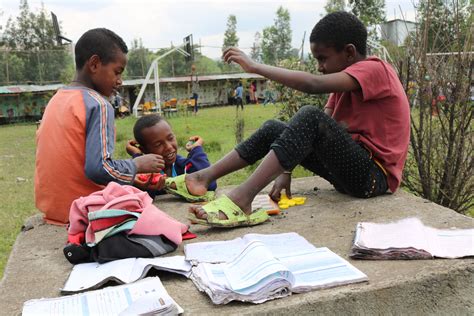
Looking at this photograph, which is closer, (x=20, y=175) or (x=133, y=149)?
(x=133, y=149)

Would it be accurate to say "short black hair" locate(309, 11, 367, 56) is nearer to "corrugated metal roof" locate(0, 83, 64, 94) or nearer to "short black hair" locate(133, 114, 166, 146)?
"short black hair" locate(133, 114, 166, 146)

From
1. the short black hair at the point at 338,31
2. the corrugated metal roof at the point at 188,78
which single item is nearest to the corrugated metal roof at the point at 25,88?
the corrugated metal roof at the point at 188,78

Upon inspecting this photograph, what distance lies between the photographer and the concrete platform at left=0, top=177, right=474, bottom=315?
1642 millimetres

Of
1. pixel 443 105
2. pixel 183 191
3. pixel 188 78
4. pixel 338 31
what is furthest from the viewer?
pixel 188 78

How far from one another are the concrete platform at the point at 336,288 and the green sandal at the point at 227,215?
0.05 m

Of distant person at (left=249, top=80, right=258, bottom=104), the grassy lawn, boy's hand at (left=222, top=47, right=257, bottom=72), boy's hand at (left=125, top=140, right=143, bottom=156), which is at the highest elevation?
boy's hand at (left=222, top=47, right=257, bottom=72)

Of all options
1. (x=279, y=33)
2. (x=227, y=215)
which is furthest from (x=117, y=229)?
(x=279, y=33)

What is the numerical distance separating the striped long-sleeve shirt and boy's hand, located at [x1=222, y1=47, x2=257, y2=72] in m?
0.70

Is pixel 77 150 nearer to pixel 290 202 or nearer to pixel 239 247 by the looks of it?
pixel 239 247

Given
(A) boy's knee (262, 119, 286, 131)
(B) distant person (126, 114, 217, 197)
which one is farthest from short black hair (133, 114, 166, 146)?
(A) boy's knee (262, 119, 286, 131)

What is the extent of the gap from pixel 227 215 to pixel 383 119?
1.09m

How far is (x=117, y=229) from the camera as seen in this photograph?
199cm

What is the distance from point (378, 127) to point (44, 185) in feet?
6.23

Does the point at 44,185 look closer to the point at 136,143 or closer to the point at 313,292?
the point at 136,143
